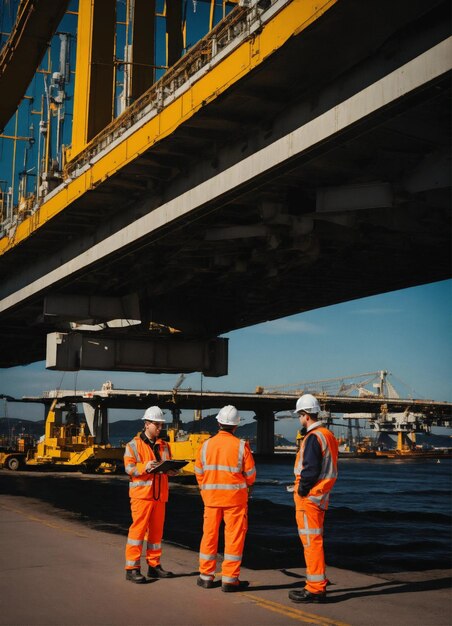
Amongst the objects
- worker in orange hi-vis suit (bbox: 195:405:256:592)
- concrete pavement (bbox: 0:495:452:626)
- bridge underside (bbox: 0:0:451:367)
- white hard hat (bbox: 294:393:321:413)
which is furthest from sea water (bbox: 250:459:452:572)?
bridge underside (bbox: 0:0:451:367)

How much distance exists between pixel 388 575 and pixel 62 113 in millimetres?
23088

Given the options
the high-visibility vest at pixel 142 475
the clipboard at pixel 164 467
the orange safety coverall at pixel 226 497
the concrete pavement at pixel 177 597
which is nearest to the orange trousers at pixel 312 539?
the concrete pavement at pixel 177 597

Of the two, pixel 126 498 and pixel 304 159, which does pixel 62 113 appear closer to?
pixel 126 498

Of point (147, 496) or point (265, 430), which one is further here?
point (265, 430)

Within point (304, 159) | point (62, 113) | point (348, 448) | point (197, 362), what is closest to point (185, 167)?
point (304, 159)

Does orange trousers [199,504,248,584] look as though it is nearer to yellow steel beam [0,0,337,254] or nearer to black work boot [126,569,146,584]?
black work boot [126,569,146,584]

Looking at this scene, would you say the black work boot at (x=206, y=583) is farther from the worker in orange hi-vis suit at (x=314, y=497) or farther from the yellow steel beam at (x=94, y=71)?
the yellow steel beam at (x=94, y=71)

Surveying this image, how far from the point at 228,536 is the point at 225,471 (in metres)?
0.64

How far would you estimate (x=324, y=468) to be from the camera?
24.2ft

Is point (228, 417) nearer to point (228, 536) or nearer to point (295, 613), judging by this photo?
point (228, 536)

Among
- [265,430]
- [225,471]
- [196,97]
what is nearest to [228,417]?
[225,471]

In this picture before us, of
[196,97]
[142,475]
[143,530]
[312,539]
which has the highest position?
[196,97]

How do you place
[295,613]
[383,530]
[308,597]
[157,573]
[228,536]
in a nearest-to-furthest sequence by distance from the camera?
1. [295,613]
2. [308,597]
3. [228,536]
4. [157,573]
5. [383,530]

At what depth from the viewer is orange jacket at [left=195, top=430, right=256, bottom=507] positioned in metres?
7.75
